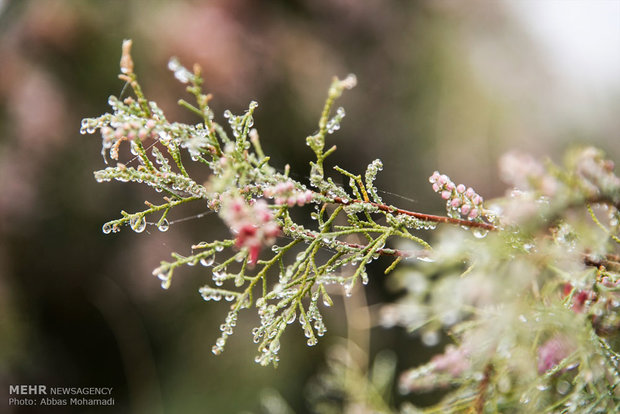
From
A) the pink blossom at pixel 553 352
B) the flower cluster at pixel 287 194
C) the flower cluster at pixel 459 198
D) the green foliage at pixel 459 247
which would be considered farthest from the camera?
the pink blossom at pixel 553 352

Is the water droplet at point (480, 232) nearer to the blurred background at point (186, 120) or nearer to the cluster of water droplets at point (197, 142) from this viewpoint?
the cluster of water droplets at point (197, 142)

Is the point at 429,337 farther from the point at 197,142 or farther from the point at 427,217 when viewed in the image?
the point at 197,142

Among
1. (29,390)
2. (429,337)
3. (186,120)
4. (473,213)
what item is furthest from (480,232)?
(29,390)

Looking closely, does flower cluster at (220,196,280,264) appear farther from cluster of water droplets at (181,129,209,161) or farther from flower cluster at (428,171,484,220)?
flower cluster at (428,171,484,220)

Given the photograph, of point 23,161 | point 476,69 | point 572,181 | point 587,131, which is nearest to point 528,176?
point 572,181

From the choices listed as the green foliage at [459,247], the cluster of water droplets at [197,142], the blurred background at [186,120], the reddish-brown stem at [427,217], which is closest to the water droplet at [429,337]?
the green foliage at [459,247]
